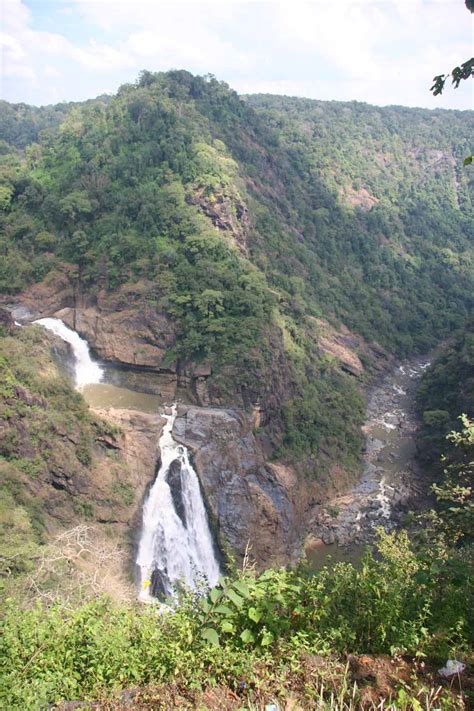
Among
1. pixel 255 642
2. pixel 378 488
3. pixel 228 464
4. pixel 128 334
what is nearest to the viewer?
pixel 255 642

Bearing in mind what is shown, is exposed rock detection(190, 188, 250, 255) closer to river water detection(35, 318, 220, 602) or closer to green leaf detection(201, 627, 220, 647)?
river water detection(35, 318, 220, 602)

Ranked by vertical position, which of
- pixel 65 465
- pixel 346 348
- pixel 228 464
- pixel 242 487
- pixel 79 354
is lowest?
pixel 242 487

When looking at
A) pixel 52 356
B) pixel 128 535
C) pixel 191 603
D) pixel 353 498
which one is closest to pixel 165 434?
pixel 128 535

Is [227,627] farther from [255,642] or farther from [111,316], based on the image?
[111,316]

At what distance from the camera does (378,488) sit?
1180 inches

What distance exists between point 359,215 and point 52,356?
137ft

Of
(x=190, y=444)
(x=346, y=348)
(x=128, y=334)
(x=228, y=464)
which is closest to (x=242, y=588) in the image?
(x=190, y=444)

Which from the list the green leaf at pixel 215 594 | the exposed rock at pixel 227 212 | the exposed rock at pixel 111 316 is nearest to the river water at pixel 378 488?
the exposed rock at pixel 111 316

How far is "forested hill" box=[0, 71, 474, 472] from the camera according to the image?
99.2 feet

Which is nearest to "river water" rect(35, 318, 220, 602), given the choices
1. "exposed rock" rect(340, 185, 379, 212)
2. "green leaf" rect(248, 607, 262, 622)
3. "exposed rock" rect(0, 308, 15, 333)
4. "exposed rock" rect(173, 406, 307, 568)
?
"exposed rock" rect(173, 406, 307, 568)

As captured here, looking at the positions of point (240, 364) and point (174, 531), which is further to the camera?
point (240, 364)

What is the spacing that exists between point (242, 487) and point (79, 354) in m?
11.5

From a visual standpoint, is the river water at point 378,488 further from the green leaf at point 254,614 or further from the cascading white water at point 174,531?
the green leaf at point 254,614

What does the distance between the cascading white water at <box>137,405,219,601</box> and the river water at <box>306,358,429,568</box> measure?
5.00 metres
